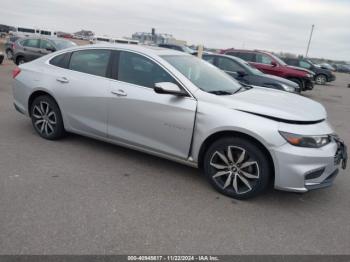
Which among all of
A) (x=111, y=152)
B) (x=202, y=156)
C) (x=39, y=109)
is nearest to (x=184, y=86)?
(x=202, y=156)

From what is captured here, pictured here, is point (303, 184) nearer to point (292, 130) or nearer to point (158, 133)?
point (292, 130)

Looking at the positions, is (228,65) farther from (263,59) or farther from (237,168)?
(237,168)

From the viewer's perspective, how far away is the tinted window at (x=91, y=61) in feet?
15.4

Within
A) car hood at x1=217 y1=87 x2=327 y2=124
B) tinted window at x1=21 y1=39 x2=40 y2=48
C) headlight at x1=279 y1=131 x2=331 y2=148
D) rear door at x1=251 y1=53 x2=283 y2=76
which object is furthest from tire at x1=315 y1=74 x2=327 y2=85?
headlight at x1=279 y1=131 x2=331 y2=148

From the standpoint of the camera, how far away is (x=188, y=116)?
3887mm

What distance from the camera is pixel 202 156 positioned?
402 cm

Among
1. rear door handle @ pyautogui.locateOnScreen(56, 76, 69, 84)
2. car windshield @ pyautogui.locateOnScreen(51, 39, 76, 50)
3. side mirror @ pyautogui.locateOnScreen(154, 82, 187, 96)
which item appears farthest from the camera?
car windshield @ pyautogui.locateOnScreen(51, 39, 76, 50)

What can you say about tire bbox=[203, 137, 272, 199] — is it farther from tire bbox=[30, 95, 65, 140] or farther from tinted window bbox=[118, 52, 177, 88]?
tire bbox=[30, 95, 65, 140]

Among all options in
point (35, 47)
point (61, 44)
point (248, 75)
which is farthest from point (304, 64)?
point (35, 47)

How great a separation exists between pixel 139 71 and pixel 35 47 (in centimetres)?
1160

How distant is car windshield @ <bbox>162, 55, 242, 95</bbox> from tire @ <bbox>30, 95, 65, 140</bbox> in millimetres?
1981

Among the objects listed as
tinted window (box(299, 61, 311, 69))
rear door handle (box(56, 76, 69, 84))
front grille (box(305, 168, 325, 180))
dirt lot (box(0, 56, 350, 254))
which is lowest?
dirt lot (box(0, 56, 350, 254))

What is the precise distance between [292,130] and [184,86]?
135 cm

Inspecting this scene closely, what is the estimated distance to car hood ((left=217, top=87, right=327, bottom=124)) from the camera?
358cm
